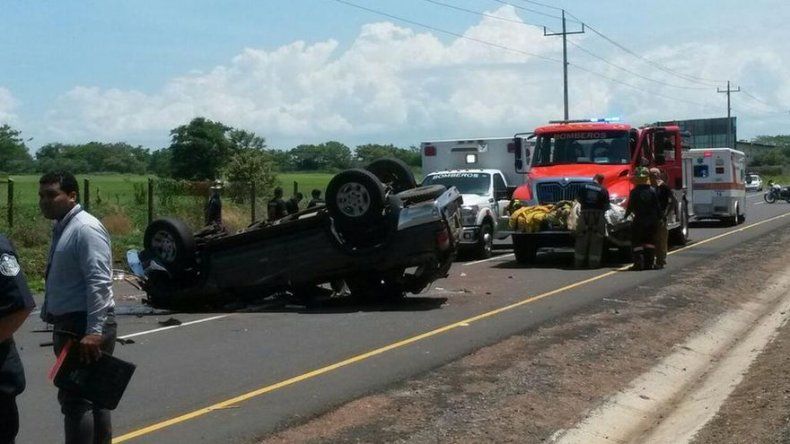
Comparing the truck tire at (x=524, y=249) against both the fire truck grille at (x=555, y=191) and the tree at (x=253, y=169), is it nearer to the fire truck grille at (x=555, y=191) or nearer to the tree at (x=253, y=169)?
the fire truck grille at (x=555, y=191)

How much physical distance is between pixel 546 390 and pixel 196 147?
65077 mm

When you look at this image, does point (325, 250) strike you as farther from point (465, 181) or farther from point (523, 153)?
point (465, 181)

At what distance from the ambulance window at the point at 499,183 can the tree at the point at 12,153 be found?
116 ft

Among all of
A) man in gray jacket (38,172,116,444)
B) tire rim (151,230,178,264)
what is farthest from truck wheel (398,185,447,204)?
man in gray jacket (38,172,116,444)

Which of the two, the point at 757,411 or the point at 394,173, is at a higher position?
the point at 394,173

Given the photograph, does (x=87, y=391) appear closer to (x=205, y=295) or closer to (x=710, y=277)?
(x=205, y=295)

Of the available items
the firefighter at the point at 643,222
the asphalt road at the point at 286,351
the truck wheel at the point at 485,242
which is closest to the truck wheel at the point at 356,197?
the asphalt road at the point at 286,351

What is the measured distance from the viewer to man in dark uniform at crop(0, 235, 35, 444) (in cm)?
573

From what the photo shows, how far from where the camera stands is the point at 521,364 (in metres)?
10.8

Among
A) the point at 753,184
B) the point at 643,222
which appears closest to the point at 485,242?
the point at 643,222

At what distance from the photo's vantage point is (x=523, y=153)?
23562 millimetres

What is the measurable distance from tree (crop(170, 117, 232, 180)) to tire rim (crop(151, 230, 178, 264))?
56039 mm

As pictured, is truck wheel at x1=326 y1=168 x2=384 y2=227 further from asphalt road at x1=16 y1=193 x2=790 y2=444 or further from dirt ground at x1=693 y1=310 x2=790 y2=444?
dirt ground at x1=693 y1=310 x2=790 y2=444

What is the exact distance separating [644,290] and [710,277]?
275cm
